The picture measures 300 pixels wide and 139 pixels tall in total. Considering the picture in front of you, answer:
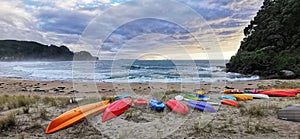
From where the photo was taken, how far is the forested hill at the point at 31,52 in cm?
8118

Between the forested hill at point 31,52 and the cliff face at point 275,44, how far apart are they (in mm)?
66840

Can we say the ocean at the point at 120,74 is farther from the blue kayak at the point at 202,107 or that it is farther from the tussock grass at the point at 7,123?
the tussock grass at the point at 7,123

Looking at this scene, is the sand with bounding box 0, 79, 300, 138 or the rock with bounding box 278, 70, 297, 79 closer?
the sand with bounding box 0, 79, 300, 138

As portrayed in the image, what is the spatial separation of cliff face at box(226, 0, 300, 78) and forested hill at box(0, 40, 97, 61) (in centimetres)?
6684

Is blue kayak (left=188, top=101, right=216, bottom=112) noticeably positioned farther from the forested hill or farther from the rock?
the forested hill

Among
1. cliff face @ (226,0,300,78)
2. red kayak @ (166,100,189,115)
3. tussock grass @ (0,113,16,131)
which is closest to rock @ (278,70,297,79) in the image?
cliff face @ (226,0,300,78)

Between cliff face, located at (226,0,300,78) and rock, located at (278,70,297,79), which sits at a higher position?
cliff face, located at (226,0,300,78)

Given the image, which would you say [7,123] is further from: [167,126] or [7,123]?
[167,126]

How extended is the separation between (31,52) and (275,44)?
282 ft

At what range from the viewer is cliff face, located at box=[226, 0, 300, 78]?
21750 millimetres

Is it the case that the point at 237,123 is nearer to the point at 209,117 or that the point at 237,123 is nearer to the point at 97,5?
the point at 209,117

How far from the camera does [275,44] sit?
26.1 meters

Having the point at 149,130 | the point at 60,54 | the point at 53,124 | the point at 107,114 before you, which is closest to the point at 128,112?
the point at 107,114

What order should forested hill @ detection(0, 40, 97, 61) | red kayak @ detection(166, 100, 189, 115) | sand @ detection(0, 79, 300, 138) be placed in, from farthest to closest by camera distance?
forested hill @ detection(0, 40, 97, 61) < red kayak @ detection(166, 100, 189, 115) < sand @ detection(0, 79, 300, 138)
